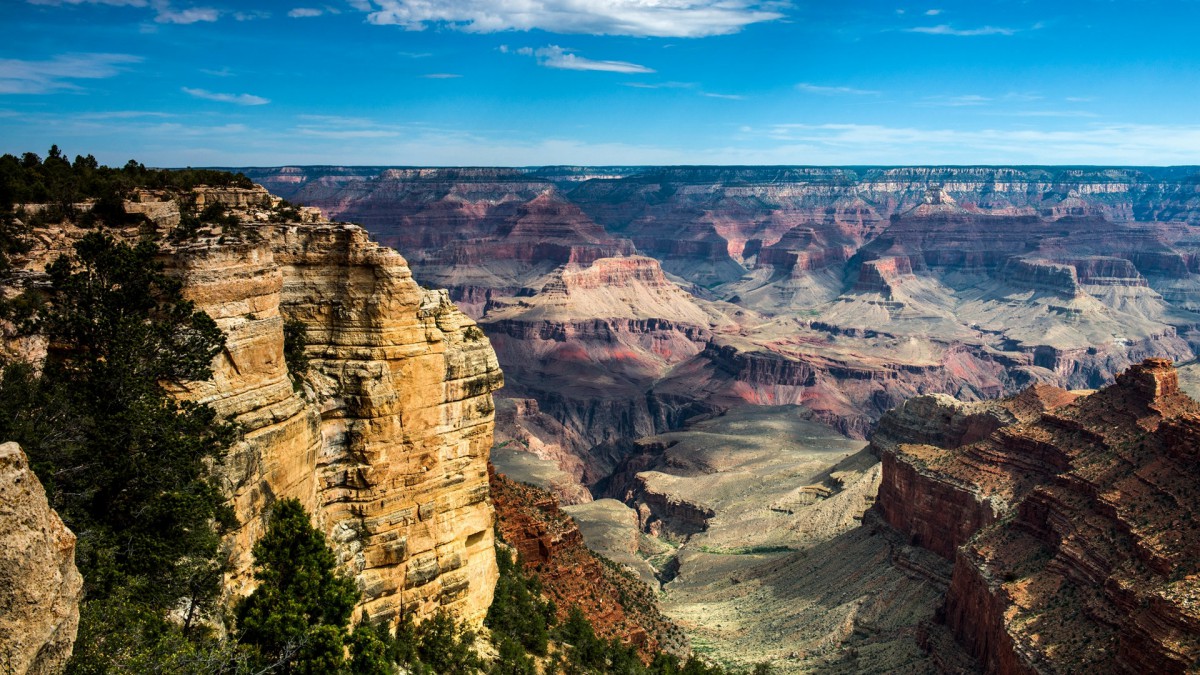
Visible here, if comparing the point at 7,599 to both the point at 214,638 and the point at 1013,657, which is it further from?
the point at 1013,657

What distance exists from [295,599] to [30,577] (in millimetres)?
9887

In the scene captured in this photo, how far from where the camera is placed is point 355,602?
22.6 m

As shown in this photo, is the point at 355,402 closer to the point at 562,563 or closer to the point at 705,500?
the point at 562,563

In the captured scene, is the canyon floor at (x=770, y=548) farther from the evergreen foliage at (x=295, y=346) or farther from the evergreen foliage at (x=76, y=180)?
the evergreen foliage at (x=76, y=180)

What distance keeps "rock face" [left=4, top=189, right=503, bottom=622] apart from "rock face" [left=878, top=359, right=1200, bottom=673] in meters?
24.6

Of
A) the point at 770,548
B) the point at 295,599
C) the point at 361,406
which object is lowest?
the point at 770,548

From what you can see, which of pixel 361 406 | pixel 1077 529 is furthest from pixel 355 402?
pixel 1077 529

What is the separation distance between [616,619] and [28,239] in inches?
1238

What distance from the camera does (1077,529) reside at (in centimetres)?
4497

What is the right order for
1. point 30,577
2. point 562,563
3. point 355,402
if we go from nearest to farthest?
point 30,577, point 355,402, point 562,563

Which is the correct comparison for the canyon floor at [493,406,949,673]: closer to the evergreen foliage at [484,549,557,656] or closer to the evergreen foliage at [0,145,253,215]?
the evergreen foliage at [484,549,557,656]

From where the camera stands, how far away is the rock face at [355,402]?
68.3ft

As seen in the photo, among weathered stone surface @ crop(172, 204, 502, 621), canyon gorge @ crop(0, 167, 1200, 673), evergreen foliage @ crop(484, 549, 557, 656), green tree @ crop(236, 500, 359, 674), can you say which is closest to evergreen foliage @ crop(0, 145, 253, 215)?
canyon gorge @ crop(0, 167, 1200, 673)

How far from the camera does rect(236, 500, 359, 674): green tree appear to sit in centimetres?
2030
